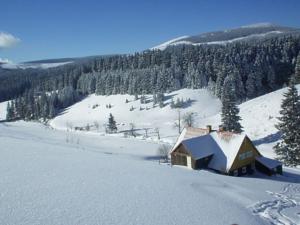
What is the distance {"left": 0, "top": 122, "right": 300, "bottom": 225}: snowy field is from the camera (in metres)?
16.8

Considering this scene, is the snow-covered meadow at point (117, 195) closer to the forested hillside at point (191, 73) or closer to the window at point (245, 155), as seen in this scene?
the window at point (245, 155)

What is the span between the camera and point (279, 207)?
23.4 metres

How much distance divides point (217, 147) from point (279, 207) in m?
19.4

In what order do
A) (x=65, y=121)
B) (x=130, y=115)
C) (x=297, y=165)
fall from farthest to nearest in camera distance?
(x=65, y=121) → (x=130, y=115) → (x=297, y=165)

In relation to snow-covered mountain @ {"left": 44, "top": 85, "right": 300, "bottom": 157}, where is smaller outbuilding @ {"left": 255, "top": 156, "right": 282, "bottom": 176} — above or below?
below

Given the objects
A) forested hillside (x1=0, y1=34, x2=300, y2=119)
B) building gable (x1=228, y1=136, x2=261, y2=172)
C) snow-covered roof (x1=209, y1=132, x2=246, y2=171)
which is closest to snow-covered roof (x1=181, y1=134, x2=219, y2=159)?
snow-covered roof (x1=209, y1=132, x2=246, y2=171)

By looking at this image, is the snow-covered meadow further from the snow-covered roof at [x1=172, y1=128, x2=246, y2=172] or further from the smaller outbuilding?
the snow-covered roof at [x1=172, y1=128, x2=246, y2=172]

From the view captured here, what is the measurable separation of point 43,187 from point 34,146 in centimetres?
1541

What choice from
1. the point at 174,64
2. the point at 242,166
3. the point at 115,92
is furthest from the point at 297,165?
the point at 115,92

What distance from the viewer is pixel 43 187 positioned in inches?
788

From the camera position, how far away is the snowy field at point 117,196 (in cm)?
1675

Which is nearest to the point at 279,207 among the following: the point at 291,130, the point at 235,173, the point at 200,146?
the point at 235,173

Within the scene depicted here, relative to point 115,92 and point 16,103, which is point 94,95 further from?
point 16,103

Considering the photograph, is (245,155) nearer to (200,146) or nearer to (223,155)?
(223,155)
